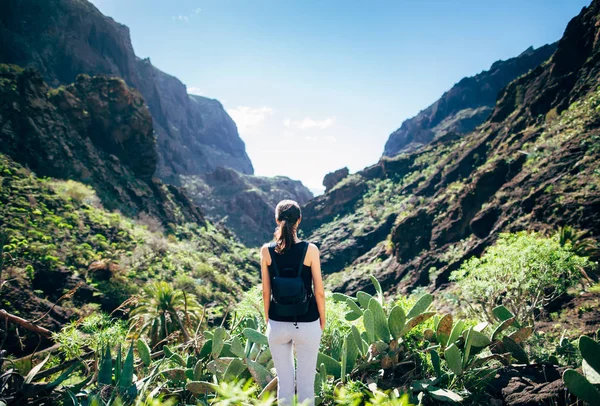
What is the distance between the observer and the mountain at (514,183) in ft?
49.3

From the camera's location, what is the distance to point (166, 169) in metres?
75.9

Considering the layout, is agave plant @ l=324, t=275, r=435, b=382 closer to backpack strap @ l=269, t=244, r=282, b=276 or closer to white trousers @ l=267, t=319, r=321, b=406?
white trousers @ l=267, t=319, r=321, b=406

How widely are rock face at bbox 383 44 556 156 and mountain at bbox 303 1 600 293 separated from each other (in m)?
49.9

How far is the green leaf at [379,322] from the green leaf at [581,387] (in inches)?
56.3

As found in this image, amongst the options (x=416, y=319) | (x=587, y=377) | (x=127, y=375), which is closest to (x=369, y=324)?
(x=416, y=319)

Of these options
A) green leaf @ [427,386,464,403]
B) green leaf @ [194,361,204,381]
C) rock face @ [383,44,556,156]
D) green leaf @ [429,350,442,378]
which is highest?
rock face @ [383,44,556,156]

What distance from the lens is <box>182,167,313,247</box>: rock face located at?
248 feet

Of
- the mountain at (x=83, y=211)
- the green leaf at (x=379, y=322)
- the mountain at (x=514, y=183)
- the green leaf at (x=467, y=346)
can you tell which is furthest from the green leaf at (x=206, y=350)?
the mountain at (x=514, y=183)

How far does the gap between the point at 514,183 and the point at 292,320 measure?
2233 cm

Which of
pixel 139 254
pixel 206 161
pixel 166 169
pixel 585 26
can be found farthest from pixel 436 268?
pixel 206 161

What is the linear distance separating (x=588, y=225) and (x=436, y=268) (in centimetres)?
1148

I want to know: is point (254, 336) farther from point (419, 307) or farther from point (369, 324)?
point (419, 307)

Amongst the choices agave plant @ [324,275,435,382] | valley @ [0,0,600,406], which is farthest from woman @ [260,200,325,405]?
agave plant @ [324,275,435,382]

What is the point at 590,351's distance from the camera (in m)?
2.28
